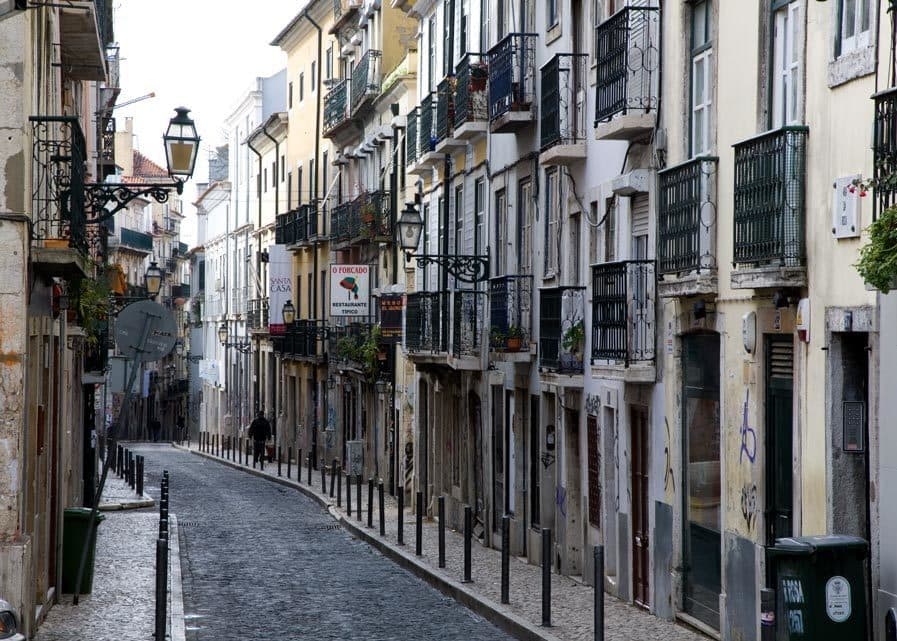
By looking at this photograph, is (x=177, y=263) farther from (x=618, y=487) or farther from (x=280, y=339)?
(x=618, y=487)

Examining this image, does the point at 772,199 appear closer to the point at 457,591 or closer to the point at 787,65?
the point at 787,65

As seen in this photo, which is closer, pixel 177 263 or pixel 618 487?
pixel 618 487

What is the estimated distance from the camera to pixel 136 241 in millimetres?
89938

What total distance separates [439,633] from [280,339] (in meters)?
38.0

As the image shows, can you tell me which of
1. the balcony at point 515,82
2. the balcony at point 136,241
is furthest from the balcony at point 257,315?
the balcony at point 515,82

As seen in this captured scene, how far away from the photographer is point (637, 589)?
17.9 m

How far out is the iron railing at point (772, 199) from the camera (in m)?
12.2

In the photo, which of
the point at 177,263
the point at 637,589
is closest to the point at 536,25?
the point at 637,589

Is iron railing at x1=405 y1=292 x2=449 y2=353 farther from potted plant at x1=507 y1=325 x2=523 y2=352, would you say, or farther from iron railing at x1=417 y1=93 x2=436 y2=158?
potted plant at x1=507 y1=325 x2=523 y2=352

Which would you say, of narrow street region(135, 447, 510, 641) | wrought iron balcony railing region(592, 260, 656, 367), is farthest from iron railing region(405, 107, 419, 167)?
wrought iron balcony railing region(592, 260, 656, 367)

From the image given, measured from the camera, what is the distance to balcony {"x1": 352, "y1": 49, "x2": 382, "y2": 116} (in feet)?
132

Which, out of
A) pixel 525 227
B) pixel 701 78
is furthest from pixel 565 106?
pixel 701 78

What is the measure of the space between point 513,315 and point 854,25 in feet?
40.7

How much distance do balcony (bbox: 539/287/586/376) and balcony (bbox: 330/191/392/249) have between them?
1705 centimetres
